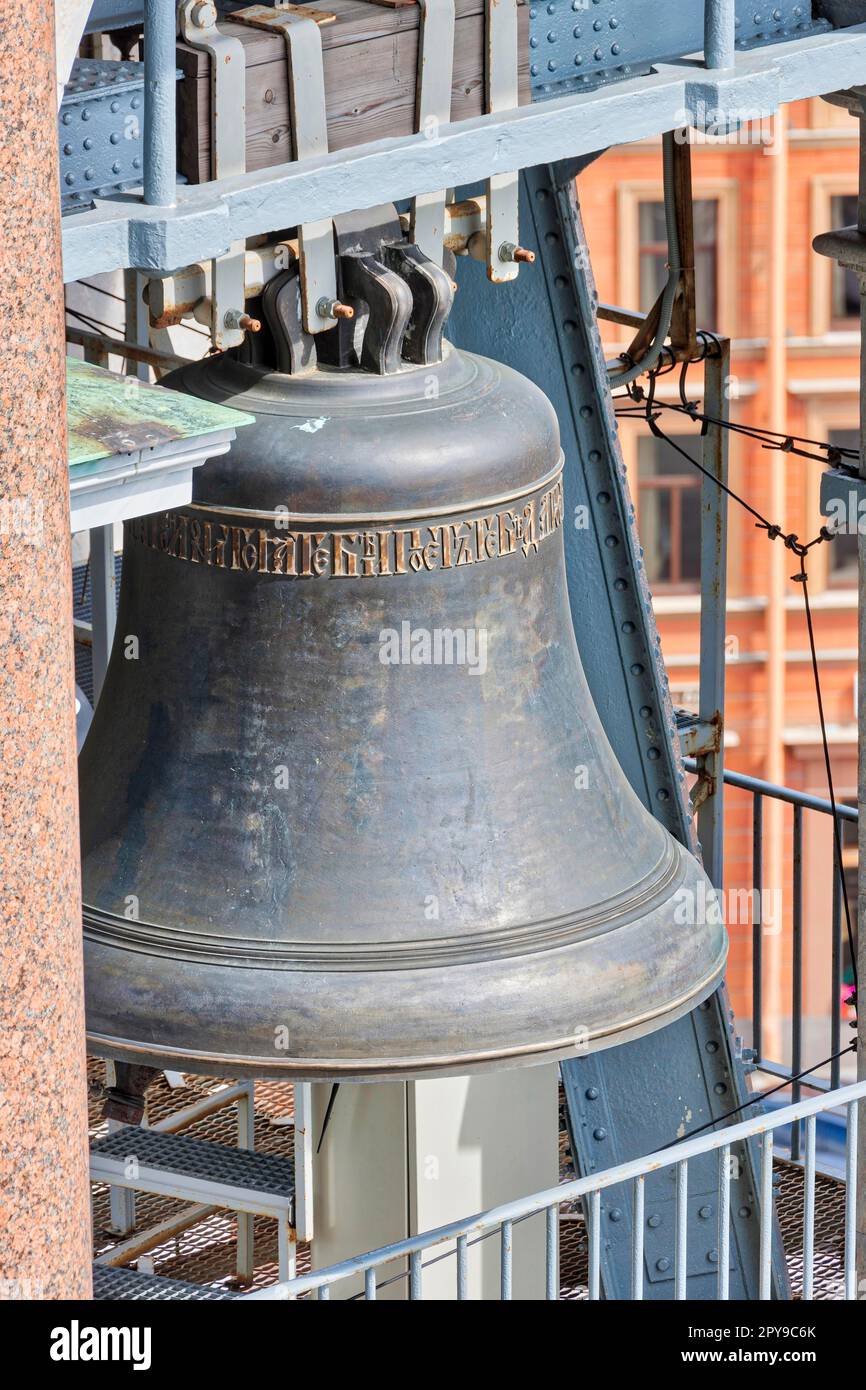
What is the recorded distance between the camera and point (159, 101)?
133 inches

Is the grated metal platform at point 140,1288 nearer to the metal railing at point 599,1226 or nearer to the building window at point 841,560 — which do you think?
the metal railing at point 599,1226

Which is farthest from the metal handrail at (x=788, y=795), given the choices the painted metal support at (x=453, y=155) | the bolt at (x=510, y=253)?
the bolt at (x=510, y=253)

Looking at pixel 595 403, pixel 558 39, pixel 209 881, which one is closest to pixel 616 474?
pixel 595 403

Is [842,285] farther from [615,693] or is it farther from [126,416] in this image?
[126,416]

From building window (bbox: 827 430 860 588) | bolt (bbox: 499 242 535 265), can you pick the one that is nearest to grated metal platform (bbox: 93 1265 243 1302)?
bolt (bbox: 499 242 535 265)

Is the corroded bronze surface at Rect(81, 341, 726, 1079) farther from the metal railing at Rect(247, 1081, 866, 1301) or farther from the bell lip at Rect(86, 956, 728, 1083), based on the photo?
the metal railing at Rect(247, 1081, 866, 1301)

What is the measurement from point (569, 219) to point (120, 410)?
72.0 inches

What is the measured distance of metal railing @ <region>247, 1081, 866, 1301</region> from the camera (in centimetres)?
455

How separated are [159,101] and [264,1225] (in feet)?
13.3

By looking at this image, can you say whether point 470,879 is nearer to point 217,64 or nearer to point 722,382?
point 217,64

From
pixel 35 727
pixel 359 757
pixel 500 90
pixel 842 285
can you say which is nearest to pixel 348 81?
pixel 500 90

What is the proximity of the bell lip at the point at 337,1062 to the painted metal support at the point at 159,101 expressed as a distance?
3.58ft

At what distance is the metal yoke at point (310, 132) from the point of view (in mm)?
3611

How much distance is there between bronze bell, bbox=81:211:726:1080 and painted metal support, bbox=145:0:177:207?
0.95 feet
